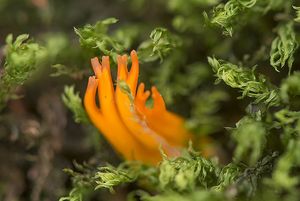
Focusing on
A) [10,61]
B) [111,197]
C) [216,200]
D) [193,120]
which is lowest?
[111,197]

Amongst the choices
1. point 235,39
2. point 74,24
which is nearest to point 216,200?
point 235,39

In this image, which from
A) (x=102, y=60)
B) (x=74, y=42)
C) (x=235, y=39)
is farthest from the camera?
(x=74, y=42)

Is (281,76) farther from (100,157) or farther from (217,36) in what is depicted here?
(100,157)

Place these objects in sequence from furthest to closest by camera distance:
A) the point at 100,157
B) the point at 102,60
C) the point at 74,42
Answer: the point at 74,42
the point at 100,157
the point at 102,60

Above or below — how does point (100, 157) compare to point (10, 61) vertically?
below

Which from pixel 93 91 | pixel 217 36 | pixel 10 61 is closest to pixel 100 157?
pixel 93 91

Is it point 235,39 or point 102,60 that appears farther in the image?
point 235,39
